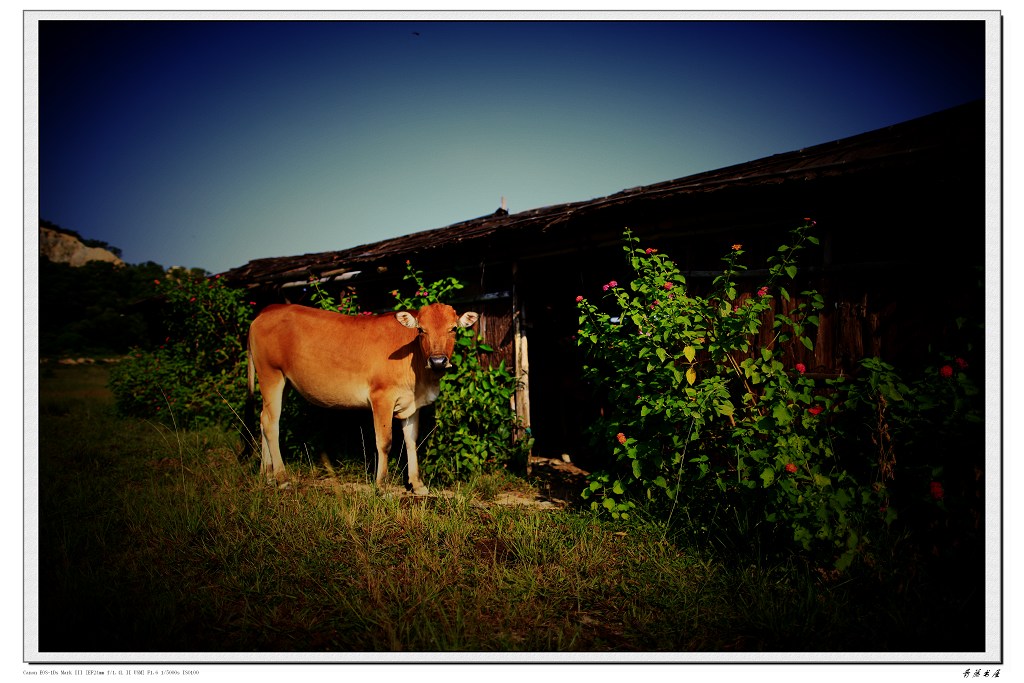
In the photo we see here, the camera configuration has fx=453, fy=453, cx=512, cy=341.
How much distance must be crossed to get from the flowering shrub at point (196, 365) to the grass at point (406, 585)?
11.7 feet

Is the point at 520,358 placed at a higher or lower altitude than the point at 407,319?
lower

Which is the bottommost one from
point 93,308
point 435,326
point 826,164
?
point 435,326

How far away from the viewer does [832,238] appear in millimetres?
3432

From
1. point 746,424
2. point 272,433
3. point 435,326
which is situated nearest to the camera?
point 746,424

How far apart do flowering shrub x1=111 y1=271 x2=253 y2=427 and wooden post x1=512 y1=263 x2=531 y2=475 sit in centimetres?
488

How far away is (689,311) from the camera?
117 inches

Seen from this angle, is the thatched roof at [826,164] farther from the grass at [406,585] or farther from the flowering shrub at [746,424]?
the grass at [406,585]

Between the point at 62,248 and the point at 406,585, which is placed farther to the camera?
the point at 62,248

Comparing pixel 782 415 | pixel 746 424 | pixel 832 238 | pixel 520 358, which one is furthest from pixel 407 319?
pixel 832 238

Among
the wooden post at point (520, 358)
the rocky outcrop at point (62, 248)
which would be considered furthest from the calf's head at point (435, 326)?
the rocky outcrop at point (62, 248)

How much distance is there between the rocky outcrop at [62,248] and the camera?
2885 mm

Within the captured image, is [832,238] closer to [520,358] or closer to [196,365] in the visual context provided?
[520,358]

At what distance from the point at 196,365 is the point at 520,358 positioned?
6.40m
